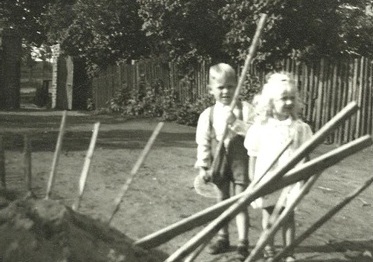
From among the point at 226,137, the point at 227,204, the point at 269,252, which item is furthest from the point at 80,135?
the point at 227,204

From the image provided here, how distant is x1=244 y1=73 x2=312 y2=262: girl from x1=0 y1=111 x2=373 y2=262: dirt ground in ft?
1.50

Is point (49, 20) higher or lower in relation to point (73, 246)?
higher

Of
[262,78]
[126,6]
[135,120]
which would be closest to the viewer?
[262,78]

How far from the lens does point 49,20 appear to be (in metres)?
21.5

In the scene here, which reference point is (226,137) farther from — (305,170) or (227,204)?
(305,170)

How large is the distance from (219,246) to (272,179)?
265cm

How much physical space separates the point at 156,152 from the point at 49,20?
13.3 meters

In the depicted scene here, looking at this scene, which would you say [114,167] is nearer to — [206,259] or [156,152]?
[156,152]

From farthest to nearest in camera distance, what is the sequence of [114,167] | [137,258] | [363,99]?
1. [363,99]
2. [114,167]
3. [137,258]

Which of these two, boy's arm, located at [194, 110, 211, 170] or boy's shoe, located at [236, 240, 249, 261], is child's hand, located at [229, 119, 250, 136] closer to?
boy's arm, located at [194, 110, 211, 170]

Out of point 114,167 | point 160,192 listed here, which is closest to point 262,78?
point 114,167

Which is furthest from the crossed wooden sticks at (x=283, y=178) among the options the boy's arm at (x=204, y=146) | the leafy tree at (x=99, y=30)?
the leafy tree at (x=99, y=30)

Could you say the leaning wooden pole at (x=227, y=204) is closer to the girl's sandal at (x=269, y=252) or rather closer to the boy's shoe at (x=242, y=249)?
the girl's sandal at (x=269, y=252)

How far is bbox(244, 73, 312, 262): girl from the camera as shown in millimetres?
4277
